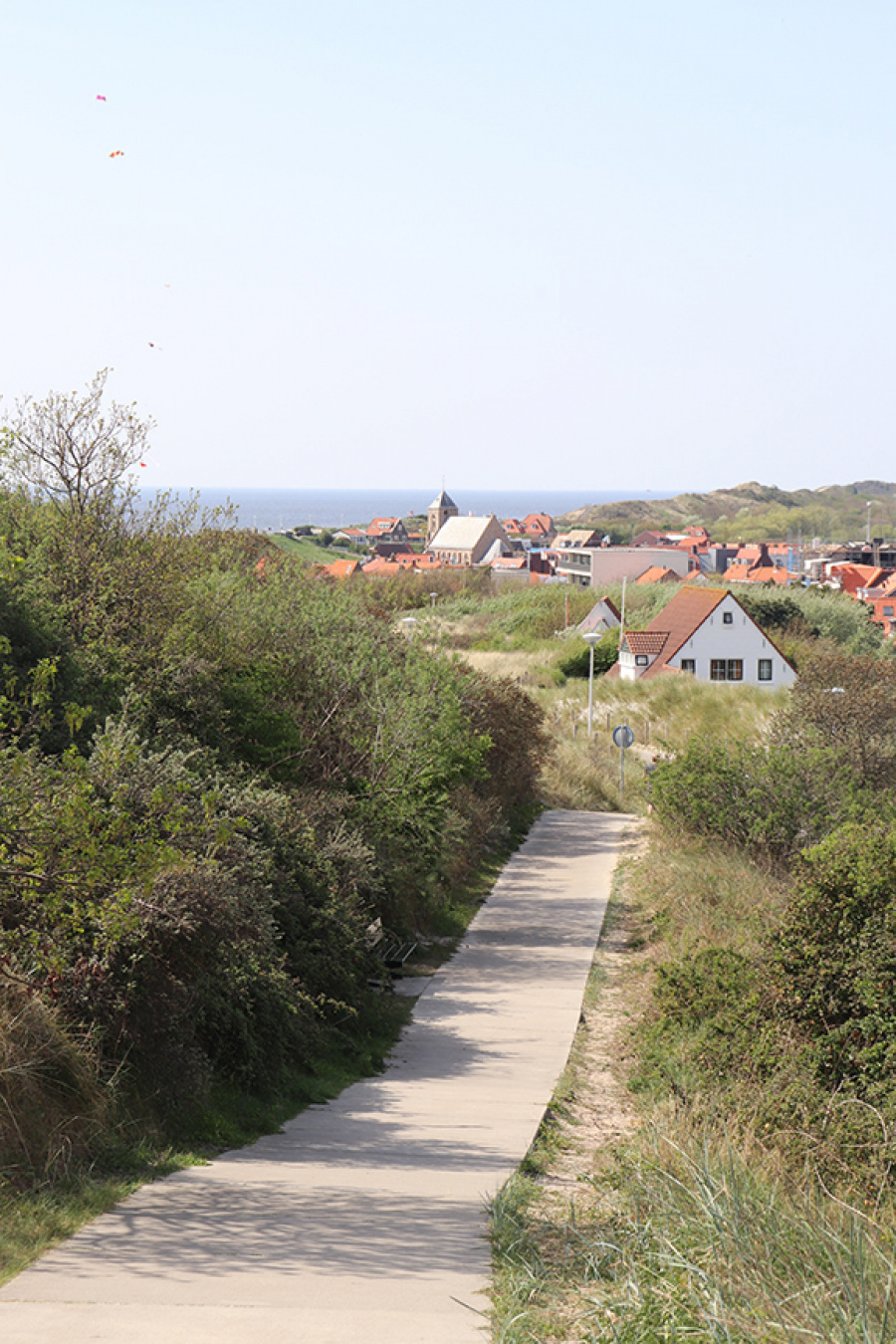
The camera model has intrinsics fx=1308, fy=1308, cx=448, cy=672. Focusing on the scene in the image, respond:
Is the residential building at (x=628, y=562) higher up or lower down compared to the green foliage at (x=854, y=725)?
higher up

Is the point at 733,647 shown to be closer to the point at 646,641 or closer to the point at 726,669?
the point at 726,669

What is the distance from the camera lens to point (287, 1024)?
11125 millimetres

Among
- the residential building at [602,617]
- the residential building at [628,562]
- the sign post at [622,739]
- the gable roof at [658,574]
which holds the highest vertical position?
the residential building at [628,562]

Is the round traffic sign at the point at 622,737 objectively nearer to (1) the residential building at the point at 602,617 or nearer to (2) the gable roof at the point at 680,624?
(2) the gable roof at the point at 680,624

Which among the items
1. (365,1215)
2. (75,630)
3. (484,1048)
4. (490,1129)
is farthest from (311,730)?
(365,1215)

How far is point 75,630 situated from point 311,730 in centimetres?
368

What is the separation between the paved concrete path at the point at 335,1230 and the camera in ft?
16.9

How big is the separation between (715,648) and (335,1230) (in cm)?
4858

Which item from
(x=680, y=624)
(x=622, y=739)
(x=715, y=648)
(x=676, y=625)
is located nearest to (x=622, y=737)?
(x=622, y=739)

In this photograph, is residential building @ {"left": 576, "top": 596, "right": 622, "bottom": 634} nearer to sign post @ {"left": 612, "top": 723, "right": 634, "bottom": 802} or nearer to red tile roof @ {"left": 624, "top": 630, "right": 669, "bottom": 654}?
red tile roof @ {"left": 624, "top": 630, "right": 669, "bottom": 654}

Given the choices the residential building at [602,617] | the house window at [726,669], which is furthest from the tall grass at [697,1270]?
the residential building at [602,617]

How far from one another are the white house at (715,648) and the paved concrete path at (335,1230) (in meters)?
Answer: 41.4

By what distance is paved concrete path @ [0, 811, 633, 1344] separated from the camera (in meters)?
5.16

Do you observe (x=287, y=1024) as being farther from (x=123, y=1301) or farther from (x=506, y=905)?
(x=506, y=905)
